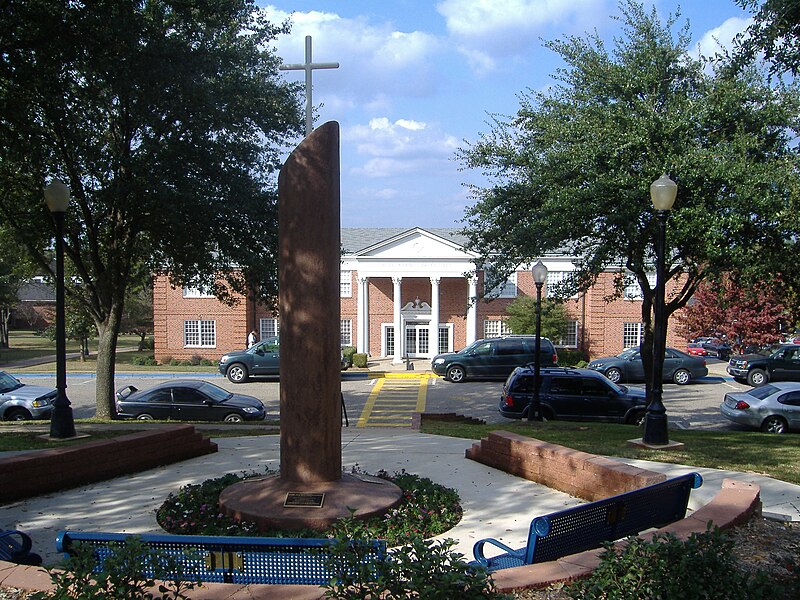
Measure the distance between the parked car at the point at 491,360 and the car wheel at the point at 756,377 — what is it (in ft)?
26.3

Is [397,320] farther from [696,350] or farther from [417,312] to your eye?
[696,350]

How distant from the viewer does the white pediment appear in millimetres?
38656

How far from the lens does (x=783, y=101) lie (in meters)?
13.8

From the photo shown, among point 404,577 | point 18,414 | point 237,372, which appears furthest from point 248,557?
point 237,372

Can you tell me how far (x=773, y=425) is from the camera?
54.9ft

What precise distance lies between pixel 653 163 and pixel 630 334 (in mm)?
26706

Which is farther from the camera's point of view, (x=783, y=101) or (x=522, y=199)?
(x=522, y=199)

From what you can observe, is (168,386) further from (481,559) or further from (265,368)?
(481,559)

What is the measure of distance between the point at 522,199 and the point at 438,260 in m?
23.1

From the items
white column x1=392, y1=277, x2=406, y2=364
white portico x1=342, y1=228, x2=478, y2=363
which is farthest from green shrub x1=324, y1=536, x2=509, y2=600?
white column x1=392, y1=277, x2=406, y2=364

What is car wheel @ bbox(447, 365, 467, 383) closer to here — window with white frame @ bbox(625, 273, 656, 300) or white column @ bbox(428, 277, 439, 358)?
window with white frame @ bbox(625, 273, 656, 300)

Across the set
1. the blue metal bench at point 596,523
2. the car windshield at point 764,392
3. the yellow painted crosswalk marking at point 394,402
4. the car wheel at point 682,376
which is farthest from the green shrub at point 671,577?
the car wheel at point 682,376

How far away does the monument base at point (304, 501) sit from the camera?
6.23m

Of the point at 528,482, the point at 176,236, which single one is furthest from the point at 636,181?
the point at 176,236
